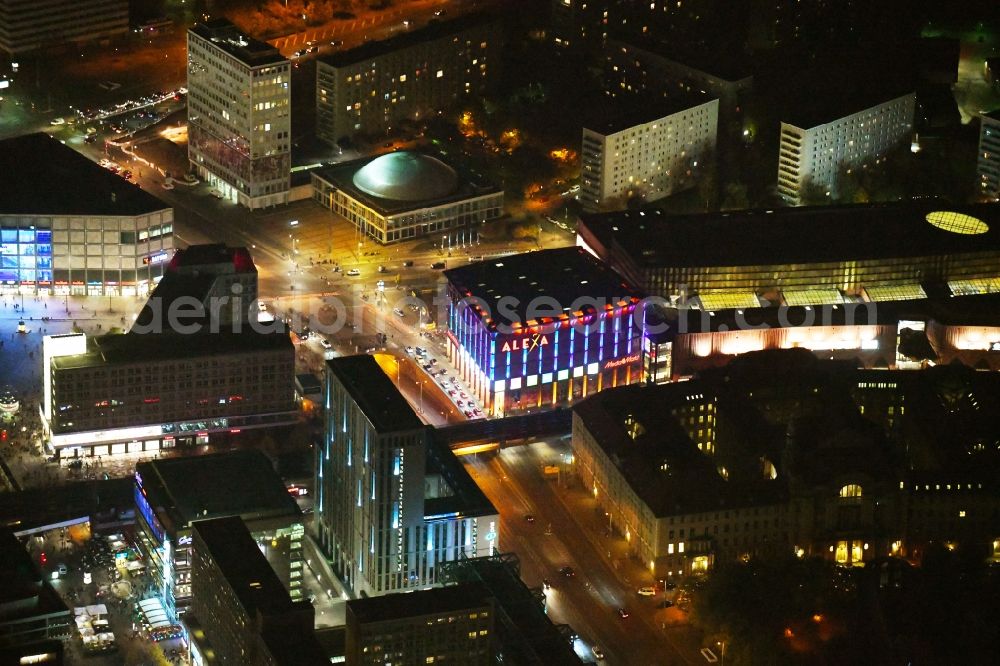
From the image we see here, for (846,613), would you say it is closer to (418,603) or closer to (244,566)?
(418,603)

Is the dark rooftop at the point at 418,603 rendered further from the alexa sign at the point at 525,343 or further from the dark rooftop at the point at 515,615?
the alexa sign at the point at 525,343

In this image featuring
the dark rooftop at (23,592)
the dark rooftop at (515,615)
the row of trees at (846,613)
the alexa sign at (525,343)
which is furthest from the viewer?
the alexa sign at (525,343)

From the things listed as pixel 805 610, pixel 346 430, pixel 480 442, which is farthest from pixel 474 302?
pixel 805 610

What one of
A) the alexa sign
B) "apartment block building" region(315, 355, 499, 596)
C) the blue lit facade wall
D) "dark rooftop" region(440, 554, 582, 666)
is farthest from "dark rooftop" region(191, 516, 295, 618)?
the alexa sign

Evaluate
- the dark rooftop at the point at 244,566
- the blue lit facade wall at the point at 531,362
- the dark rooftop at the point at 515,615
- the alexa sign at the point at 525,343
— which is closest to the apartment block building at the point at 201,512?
the dark rooftop at the point at 244,566

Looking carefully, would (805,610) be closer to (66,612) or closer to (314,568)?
(314,568)
